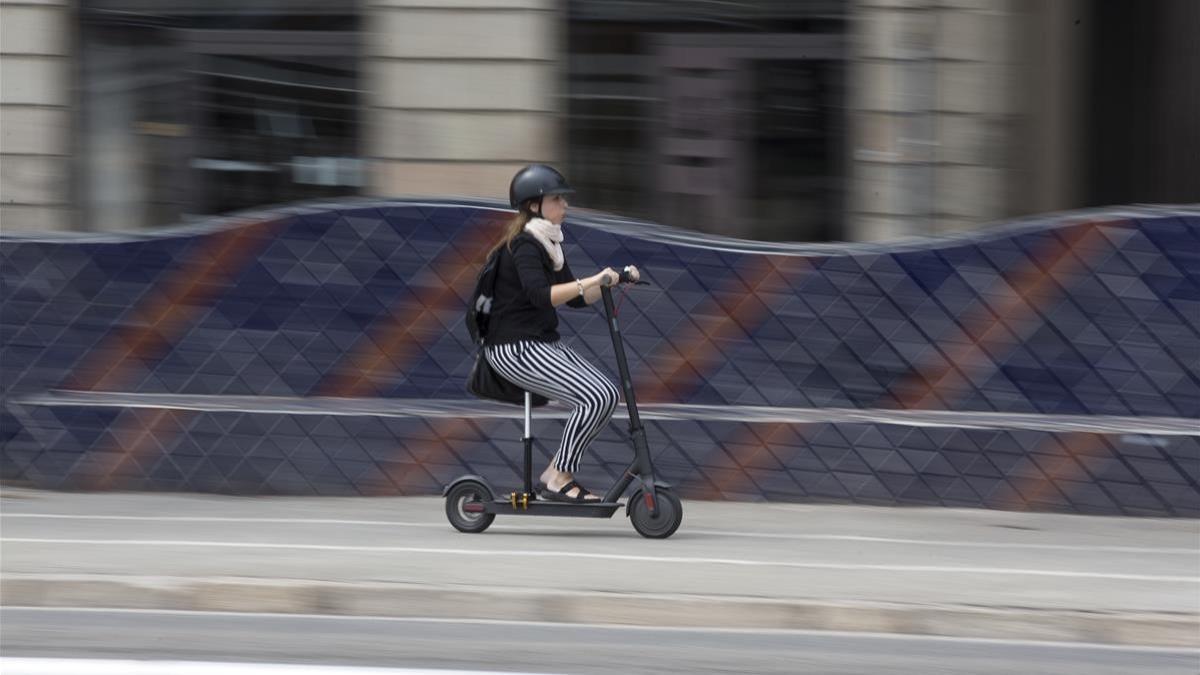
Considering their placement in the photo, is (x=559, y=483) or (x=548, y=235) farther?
(x=559, y=483)

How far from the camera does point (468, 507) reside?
8281 mm

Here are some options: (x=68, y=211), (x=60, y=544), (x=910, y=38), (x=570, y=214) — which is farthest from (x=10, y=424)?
(x=910, y=38)

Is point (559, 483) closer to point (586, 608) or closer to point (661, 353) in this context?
point (586, 608)

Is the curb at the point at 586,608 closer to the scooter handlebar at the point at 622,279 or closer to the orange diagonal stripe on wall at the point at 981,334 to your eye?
the scooter handlebar at the point at 622,279

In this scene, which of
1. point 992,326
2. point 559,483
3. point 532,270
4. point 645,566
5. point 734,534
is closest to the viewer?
point 645,566

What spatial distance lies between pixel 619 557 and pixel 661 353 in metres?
2.33

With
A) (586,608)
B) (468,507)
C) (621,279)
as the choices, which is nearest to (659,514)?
(468,507)

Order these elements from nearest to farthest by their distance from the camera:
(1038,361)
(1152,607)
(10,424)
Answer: (1152,607)
(1038,361)
(10,424)

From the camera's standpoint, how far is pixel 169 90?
37.2 ft

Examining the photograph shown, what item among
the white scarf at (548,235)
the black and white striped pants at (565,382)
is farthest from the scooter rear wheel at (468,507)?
the white scarf at (548,235)

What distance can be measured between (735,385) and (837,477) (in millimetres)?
760

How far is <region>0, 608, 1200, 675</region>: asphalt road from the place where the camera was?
18.8ft

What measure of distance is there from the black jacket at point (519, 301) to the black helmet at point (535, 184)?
0.18 m

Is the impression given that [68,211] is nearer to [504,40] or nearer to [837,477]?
[504,40]
